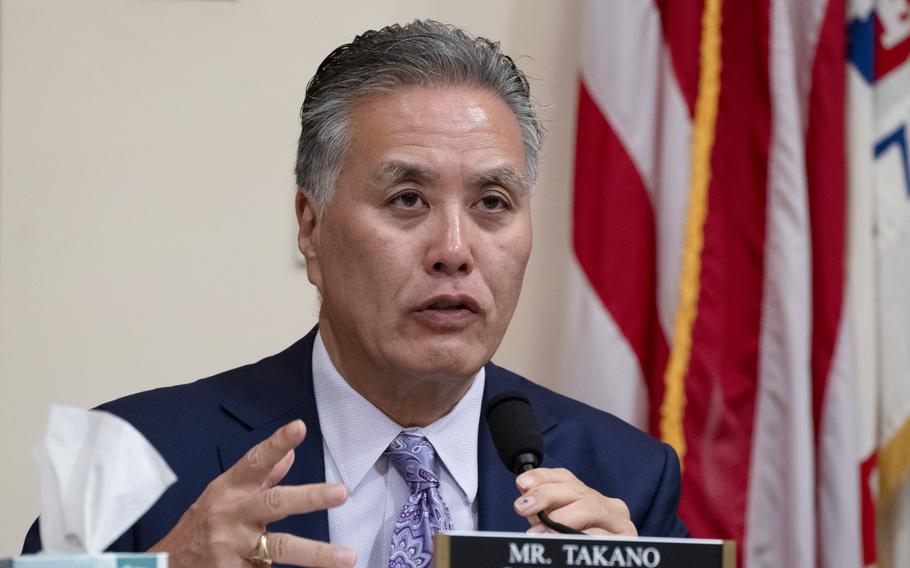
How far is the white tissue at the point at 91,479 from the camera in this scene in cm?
124

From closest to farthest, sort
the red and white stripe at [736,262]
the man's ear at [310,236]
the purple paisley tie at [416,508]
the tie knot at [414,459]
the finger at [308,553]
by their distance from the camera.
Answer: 1. the finger at [308,553]
2. the purple paisley tie at [416,508]
3. the tie knot at [414,459]
4. the man's ear at [310,236]
5. the red and white stripe at [736,262]

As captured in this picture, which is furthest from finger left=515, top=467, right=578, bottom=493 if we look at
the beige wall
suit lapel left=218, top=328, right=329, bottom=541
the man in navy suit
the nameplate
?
the beige wall

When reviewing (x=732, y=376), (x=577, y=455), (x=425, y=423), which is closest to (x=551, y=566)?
(x=425, y=423)

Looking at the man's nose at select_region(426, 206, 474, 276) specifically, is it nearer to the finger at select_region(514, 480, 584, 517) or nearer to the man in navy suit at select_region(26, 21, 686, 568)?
the man in navy suit at select_region(26, 21, 686, 568)

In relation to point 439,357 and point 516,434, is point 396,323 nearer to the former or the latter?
point 439,357

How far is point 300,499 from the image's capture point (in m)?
1.46

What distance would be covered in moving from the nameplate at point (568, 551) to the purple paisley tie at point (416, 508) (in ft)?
2.03

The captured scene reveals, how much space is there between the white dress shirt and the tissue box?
2.75 ft

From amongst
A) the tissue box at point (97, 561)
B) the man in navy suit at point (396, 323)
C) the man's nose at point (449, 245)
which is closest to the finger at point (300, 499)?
the tissue box at point (97, 561)

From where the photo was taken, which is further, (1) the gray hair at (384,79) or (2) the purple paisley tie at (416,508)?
(1) the gray hair at (384,79)

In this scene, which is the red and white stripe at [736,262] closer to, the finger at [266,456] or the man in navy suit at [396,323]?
the man in navy suit at [396,323]

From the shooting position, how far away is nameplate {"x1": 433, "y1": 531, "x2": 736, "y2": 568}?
4.34 feet

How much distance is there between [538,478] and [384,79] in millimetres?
849

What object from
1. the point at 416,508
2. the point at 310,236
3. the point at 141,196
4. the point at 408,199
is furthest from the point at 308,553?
the point at 141,196
